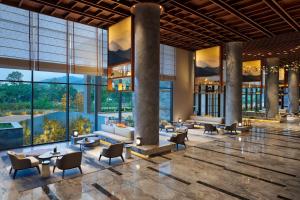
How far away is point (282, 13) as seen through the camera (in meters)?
9.52

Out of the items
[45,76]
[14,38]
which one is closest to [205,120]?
[45,76]

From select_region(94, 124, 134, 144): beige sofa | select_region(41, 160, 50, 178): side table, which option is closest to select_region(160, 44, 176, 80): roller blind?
select_region(94, 124, 134, 144): beige sofa

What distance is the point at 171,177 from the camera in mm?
6281

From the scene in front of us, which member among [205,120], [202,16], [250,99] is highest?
[202,16]

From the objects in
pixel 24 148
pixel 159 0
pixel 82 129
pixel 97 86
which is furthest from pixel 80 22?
pixel 24 148

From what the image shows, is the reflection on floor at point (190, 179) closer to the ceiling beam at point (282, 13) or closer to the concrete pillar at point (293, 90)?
the ceiling beam at point (282, 13)

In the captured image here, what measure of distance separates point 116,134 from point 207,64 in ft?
28.0

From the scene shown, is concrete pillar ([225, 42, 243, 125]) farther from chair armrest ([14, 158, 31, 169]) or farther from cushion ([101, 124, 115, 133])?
chair armrest ([14, 158, 31, 169])

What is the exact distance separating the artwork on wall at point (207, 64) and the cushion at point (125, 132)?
7857 millimetres

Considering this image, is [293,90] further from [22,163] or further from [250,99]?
[22,163]

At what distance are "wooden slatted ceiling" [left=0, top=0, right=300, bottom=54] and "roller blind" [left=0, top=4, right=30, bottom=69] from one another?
0.48 metres

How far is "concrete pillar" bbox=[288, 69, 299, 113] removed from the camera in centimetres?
2658

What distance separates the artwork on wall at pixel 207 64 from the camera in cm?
1470

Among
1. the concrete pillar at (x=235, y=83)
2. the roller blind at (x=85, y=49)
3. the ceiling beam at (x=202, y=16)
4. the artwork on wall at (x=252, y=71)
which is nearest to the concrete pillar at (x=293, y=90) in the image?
the artwork on wall at (x=252, y=71)
